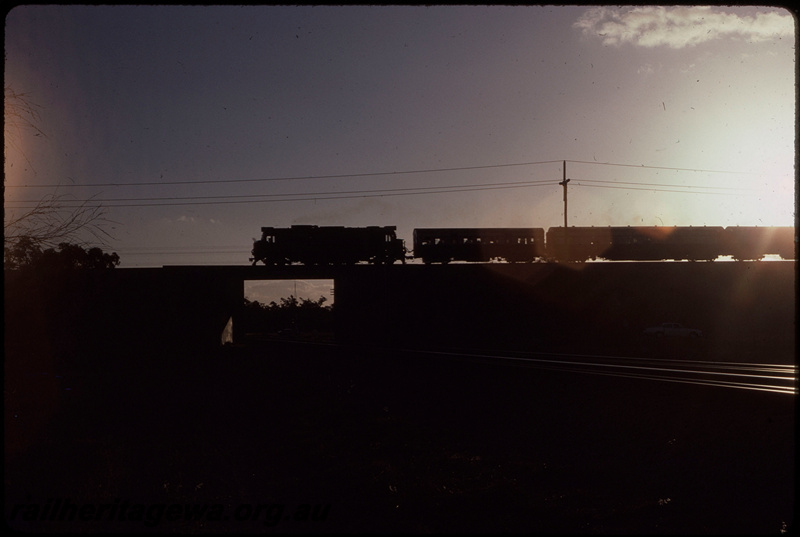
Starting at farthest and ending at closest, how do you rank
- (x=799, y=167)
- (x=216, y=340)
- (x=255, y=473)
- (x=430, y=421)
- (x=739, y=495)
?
(x=216, y=340) → (x=430, y=421) → (x=255, y=473) → (x=739, y=495) → (x=799, y=167)

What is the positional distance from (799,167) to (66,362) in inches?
511

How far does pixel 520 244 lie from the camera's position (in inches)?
1890

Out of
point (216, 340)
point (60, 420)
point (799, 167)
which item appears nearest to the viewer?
point (799, 167)

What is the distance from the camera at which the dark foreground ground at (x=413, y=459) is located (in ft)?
23.6

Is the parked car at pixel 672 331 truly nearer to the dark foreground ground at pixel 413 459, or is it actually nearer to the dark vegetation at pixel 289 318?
the dark foreground ground at pixel 413 459

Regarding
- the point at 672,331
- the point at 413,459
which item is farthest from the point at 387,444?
the point at 672,331

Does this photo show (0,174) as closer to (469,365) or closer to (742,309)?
(469,365)

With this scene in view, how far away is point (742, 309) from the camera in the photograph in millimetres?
44000

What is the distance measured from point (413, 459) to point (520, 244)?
130 feet

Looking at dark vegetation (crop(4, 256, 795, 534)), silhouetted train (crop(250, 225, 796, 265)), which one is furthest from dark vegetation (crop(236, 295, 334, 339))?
dark vegetation (crop(4, 256, 795, 534))

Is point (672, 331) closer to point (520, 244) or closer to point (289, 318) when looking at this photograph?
point (520, 244)

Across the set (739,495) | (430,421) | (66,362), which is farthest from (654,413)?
(66,362)

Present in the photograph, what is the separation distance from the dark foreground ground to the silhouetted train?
28699 millimetres

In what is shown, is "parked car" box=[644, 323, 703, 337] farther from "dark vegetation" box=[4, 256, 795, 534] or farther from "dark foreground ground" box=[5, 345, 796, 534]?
"dark foreground ground" box=[5, 345, 796, 534]
